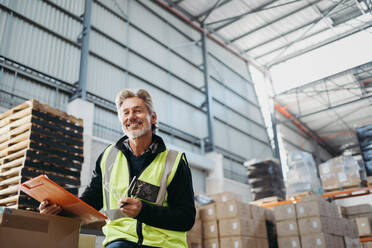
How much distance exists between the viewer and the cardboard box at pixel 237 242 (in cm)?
661

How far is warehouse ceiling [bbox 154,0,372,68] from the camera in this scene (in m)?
13.9

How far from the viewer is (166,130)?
11.6 m

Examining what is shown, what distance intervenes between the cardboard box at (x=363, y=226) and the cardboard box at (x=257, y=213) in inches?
123

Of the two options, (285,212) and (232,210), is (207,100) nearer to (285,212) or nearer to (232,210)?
(285,212)

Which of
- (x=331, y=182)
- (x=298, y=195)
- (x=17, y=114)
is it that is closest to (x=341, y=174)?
(x=331, y=182)

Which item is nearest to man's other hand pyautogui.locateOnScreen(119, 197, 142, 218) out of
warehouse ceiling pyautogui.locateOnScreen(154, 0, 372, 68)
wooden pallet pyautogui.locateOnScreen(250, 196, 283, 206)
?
wooden pallet pyautogui.locateOnScreen(250, 196, 283, 206)

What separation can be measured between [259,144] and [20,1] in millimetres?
11400

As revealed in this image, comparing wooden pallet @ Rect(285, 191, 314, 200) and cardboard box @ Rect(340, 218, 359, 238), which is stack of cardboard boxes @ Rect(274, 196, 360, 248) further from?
wooden pallet @ Rect(285, 191, 314, 200)

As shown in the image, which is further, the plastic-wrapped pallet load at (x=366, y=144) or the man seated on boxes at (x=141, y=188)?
the plastic-wrapped pallet load at (x=366, y=144)

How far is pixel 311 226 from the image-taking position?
A: 6.75 meters

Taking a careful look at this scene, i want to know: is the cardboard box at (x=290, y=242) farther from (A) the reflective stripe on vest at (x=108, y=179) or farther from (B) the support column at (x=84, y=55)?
(A) the reflective stripe on vest at (x=108, y=179)

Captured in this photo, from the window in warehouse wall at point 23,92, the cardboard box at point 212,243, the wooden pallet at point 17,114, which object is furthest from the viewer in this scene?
the window in warehouse wall at point 23,92

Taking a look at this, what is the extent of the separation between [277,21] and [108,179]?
47.0ft

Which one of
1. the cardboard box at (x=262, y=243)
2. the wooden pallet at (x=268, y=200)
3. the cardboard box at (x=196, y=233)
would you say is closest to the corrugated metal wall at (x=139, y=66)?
the wooden pallet at (x=268, y=200)
